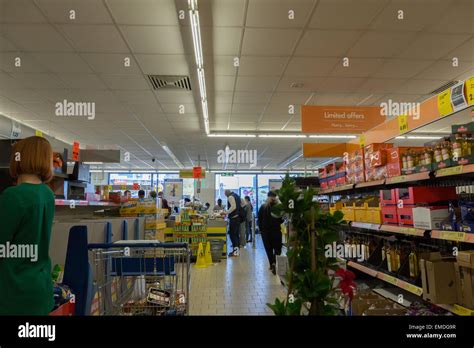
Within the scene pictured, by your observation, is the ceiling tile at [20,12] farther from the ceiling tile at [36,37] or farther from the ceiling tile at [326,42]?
the ceiling tile at [326,42]

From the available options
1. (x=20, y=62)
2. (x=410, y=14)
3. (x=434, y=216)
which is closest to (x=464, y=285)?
(x=434, y=216)

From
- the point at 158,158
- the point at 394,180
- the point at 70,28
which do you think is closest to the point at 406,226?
the point at 394,180

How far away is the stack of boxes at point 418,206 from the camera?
234 cm

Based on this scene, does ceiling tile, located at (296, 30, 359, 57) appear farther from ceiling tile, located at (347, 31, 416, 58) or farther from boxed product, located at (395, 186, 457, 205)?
boxed product, located at (395, 186, 457, 205)

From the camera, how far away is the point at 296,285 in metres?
1.42

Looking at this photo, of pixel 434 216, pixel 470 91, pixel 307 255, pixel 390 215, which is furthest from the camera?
pixel 390 215

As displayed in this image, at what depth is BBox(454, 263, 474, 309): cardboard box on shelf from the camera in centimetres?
196

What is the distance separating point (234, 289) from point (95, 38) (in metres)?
4.56

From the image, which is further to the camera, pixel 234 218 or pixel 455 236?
pixel 234 218

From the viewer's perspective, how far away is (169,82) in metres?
6.20

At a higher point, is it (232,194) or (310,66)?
(310,66)

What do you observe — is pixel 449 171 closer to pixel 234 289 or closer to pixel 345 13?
pixel 345 13

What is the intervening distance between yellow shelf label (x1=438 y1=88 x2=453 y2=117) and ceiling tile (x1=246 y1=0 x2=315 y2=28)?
7.04ft

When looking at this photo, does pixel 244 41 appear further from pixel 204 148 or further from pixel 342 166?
pixel 204 148
